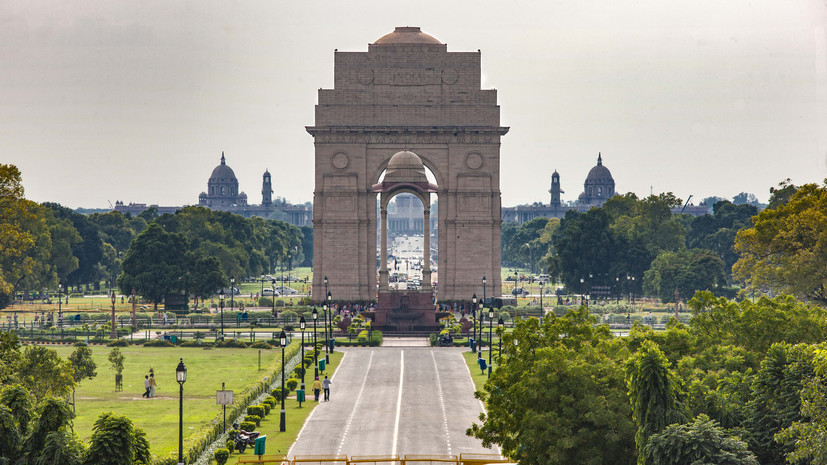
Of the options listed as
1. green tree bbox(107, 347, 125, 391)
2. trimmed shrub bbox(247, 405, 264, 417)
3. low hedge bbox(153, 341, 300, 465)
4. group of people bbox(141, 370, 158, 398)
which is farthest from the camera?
green tree bbox(107, 347, 125, 391)

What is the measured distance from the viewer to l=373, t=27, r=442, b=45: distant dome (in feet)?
352

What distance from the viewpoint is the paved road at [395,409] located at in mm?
42344

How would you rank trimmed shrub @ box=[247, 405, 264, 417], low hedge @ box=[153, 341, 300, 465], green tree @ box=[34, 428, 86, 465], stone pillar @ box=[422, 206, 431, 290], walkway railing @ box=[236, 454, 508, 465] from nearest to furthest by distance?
green tree @ box=[34, 428, 86, 465] < walkway railing @ box=[236, 454, 508, 465] < low hedge @ box=[153, 341, 300, 465] < trimmed shrub @ box=[247, 405, 264, 417] < stone pillar @ box=[422, 206, 431, 290]

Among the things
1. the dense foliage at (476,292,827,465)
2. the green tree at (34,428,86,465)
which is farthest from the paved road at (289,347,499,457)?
the green tree at (34,428,86,465)

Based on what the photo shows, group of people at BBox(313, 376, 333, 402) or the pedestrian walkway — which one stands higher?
the pedestrian walkway

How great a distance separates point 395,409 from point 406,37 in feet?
206

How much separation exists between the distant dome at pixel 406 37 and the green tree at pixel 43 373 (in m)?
67.1

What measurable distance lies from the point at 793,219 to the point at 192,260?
52355mm

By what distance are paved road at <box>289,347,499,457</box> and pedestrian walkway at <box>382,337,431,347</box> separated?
6.22 meters

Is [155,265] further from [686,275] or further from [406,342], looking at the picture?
[686,275]

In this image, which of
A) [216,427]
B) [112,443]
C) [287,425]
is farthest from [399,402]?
[112,443]

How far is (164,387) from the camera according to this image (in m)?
56.9

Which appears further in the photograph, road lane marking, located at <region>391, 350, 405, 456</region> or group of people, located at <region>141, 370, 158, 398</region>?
group of people, located at <region>141, 370, 158, 398</region>

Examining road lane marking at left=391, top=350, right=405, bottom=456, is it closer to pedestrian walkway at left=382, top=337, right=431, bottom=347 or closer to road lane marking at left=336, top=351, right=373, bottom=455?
road lane marking at left=336, top=351, right=373, bottom=455
